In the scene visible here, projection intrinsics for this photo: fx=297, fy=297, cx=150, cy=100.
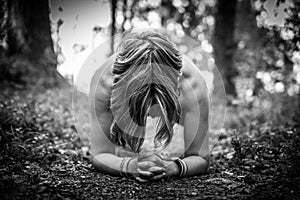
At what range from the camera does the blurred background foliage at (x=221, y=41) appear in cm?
443

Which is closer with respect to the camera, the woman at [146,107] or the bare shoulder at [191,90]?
the woman at [146,107]

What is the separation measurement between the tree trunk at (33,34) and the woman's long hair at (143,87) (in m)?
3.86

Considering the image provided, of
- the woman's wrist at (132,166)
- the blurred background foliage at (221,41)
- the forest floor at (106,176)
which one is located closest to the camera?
the forest floor at (106,176)

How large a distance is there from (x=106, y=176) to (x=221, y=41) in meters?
6.88

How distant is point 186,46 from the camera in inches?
Answer: 448

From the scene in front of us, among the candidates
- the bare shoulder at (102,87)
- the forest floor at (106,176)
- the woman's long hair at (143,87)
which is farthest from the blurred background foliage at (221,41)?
the woman's long hair at (143,87)

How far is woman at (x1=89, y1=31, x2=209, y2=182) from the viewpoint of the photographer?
2303mm

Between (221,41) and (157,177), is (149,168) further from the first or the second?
(221,41)

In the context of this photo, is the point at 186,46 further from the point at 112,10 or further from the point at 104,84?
the point at 104,84

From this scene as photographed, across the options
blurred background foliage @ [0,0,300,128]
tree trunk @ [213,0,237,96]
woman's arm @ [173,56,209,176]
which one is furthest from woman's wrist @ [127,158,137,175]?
tree trunk @ [213,0,237,96]

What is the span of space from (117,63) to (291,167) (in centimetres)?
157

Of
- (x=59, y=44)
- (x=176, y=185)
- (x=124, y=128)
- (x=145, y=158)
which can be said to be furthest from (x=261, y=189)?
(x=59, y=44)

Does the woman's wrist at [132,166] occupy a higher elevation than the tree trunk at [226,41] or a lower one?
lower

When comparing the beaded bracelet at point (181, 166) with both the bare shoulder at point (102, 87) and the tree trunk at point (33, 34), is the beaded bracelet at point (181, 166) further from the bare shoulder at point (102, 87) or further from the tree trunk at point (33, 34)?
the tree trunk at point (33, 34)
